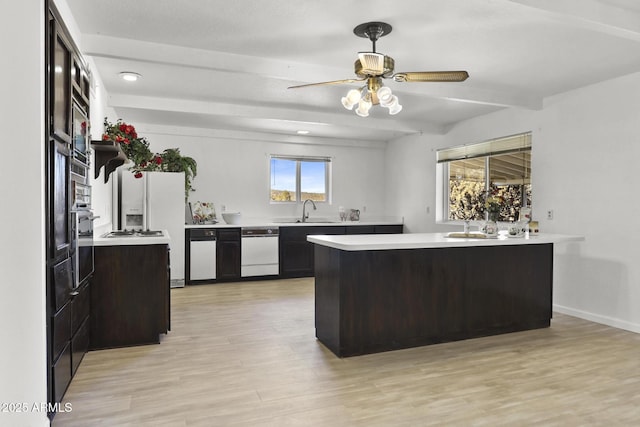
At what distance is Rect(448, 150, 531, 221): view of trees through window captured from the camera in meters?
5.08

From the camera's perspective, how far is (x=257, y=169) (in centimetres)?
697

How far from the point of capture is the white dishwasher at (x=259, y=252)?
6215 mm

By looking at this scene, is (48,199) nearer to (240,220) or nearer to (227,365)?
(227,365)

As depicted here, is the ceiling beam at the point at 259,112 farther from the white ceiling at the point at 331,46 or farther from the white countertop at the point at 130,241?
the white countertop at the point at 130,241

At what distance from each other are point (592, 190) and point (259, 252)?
4.25 metres

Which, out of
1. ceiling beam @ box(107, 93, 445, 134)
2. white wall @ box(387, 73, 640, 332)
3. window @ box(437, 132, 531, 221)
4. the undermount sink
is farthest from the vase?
the undermount sink

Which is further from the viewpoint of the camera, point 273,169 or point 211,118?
point 273,169

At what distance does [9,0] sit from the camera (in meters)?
1.52

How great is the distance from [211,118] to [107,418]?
424 centimetres

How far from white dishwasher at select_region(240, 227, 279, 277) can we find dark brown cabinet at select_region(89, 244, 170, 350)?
279 cm

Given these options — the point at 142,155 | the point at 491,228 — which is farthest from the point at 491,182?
the point at 142,155

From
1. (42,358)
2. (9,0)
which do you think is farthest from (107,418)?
(9,0)

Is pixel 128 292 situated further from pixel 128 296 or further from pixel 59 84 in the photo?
pixel 59 84

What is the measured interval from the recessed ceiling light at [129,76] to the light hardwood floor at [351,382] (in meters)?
2.39
